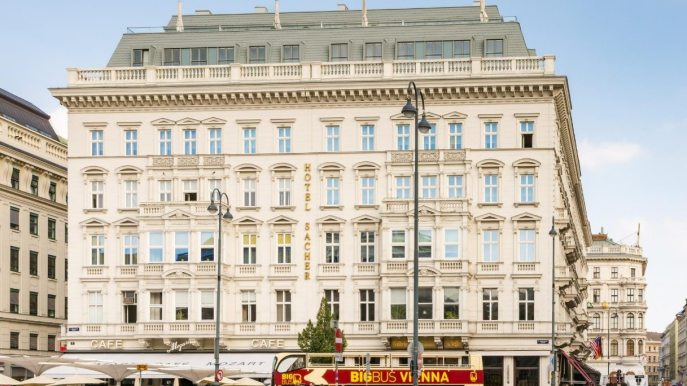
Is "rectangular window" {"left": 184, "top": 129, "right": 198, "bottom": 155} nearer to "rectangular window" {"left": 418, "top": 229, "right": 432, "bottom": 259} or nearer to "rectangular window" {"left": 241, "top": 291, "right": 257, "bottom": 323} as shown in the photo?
"rectangular window" {"left": 241, "top": 291, "right": 257, "bottom": 323}

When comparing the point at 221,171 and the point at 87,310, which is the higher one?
the point at 221,171

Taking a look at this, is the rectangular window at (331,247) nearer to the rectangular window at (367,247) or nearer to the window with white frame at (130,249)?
the rectangular window at (367,247)

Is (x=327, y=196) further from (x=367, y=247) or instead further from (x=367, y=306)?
(x=367, y=306)

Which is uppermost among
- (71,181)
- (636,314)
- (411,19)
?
(411,19)

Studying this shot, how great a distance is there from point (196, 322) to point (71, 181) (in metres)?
11.7

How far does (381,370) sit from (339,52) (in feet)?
81.1

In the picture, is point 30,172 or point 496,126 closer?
point 496,126

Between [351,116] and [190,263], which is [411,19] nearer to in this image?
[351,116]

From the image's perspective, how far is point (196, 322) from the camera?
70812mm

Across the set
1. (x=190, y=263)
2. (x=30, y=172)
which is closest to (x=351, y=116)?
(x=190, y=263)

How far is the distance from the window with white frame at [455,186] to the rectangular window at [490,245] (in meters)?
2.64

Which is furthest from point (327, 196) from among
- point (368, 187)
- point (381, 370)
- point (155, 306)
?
point (381, 370)

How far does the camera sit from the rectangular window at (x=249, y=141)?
72.6 m

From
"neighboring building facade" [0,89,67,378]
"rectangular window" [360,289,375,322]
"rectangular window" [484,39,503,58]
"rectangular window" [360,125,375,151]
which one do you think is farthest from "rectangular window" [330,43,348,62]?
"neighboring building facade" [0,89,67,378]
